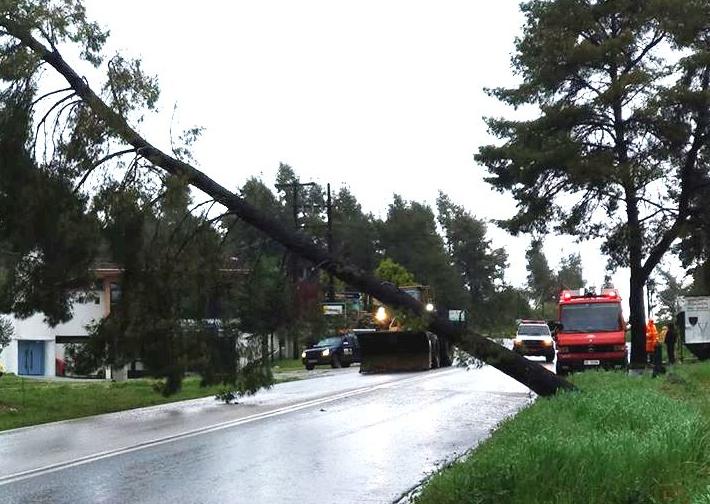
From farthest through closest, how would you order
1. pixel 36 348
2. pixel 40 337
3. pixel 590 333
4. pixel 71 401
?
pixel 36 348 < pixel 40 337 < pixel 590 333 < pixel 71 401

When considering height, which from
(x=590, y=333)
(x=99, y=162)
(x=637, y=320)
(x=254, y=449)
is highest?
(x=99, y=162)

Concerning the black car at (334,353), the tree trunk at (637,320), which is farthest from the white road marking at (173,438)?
the black car at (334,353)

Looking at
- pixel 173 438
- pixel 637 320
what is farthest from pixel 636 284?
pixel 173 438

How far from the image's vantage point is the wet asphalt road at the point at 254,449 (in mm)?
9641

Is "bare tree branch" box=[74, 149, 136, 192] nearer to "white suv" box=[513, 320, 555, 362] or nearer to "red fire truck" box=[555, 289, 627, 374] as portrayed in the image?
"red fire truck" box=[555, 289, 627, 374]

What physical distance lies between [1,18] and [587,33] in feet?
70.5

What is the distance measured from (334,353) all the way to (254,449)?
3016cm

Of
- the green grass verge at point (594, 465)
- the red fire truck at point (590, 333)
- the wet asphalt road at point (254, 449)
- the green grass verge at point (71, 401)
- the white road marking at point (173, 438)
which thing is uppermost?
the red fire truck at point (590, 333)

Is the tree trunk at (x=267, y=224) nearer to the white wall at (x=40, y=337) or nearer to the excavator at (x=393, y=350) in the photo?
the excavator at (x=393, y=350)

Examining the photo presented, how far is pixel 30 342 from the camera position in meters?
52.7

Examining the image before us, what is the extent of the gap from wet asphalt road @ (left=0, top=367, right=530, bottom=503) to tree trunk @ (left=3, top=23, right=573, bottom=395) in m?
1.60

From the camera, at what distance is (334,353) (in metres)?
42.8

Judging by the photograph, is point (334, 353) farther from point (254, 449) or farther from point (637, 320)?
point (254, 449)

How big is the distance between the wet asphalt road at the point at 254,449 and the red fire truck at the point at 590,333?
7.15 m
